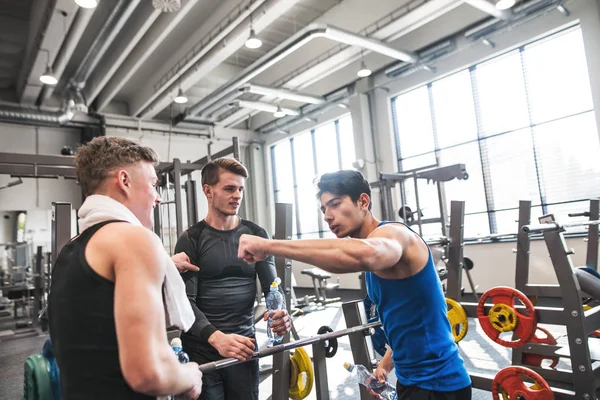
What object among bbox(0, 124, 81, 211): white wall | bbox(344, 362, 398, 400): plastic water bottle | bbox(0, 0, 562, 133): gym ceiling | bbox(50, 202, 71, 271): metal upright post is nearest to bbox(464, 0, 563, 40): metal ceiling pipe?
bbox(0, 0, 562, 133): gym ceiling

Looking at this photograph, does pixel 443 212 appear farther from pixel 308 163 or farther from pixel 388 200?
pixel 308 163

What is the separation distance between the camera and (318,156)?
9.95 m

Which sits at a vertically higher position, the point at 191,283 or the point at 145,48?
the point at 145,48

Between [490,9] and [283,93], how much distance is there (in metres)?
3.81

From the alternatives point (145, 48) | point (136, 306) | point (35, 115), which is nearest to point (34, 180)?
point (35, 115)

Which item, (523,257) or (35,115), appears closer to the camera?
(523,257)

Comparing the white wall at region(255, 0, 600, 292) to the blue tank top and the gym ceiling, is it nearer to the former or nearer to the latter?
the gym ceiling

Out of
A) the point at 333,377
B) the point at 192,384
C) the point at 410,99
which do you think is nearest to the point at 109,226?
the point at 192,384

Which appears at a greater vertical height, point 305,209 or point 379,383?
point 305,209

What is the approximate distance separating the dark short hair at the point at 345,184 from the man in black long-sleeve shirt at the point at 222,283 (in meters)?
0.61

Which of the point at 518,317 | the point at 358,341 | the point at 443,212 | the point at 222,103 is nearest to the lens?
the point at 358,341

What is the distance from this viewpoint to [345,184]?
4.56ft

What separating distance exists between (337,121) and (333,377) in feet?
21.9

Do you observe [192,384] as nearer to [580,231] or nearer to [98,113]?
[580,231]
